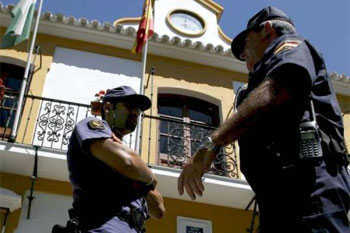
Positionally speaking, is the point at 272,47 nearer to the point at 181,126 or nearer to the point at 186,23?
the point at 181,126

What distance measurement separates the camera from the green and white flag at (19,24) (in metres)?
9.25

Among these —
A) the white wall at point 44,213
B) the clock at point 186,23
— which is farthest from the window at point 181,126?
the clock at point 186,23

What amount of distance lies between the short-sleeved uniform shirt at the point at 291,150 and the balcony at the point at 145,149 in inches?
243

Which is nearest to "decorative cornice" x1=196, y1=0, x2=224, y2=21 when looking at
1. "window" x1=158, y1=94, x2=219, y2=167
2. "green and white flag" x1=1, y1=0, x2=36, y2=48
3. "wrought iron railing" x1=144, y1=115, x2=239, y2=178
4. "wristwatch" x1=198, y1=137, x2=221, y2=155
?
"window" x1=158, y1=94, x2=219, y2=167

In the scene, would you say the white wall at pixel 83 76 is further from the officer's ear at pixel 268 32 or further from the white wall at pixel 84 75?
the officer's ear at pixel 268 32

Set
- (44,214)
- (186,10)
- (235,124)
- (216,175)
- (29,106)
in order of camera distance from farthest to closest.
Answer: (186,10), (29,106), (216,175), (44,214), (235,124)

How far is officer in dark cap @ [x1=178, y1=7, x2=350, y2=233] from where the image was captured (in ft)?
5.88

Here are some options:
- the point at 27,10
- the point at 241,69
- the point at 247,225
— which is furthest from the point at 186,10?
the point at 247,225

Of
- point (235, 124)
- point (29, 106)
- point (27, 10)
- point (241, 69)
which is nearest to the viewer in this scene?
point (235, 124)

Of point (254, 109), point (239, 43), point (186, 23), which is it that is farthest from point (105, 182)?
point (186, 23)

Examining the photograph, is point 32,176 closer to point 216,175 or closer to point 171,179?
point 171,179

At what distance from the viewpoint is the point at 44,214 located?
7.80 metres

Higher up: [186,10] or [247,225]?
[186,10]

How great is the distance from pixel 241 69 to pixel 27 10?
18.2 ft
